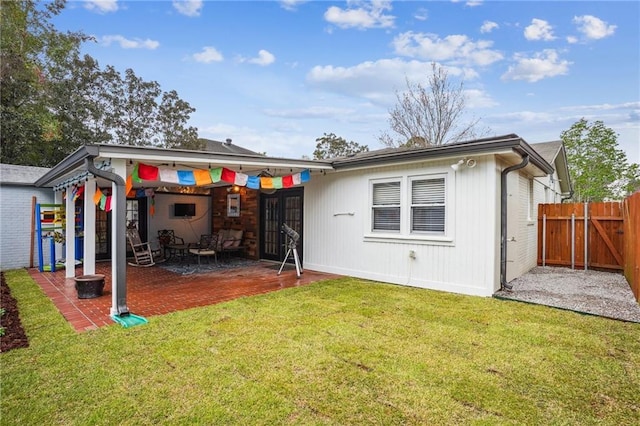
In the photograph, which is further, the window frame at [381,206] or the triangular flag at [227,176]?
the window frame at [381,206]

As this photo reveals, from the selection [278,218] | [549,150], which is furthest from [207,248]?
[549,150]

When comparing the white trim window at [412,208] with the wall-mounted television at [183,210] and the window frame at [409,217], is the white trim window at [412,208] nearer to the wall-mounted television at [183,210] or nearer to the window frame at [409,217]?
the window frame at [409,217]

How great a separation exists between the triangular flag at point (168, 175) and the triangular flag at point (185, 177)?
7 centimetres

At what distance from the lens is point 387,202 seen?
6863 millimetres

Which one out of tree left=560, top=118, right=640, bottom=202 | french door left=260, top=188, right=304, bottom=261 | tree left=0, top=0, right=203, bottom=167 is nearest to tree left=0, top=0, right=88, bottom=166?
tree left=0, top=0, right=203, bottom=167

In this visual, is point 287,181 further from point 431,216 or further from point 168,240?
point 168,240

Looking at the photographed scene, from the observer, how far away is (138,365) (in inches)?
120

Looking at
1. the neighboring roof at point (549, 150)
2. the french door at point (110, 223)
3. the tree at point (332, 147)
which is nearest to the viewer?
the french door at point (110, 223)

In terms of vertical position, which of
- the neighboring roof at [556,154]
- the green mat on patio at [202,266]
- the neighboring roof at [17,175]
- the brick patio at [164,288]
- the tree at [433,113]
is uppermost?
the tree at [433,113]

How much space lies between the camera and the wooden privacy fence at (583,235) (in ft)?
27.2

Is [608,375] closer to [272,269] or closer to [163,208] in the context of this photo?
[272,269]

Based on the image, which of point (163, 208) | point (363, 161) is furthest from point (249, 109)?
point (363, 161)

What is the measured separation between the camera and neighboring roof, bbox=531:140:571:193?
37.8 ft

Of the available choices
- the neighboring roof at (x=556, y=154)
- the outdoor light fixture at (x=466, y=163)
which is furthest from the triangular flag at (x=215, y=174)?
the neighboring roof at (x=556, y=154)
